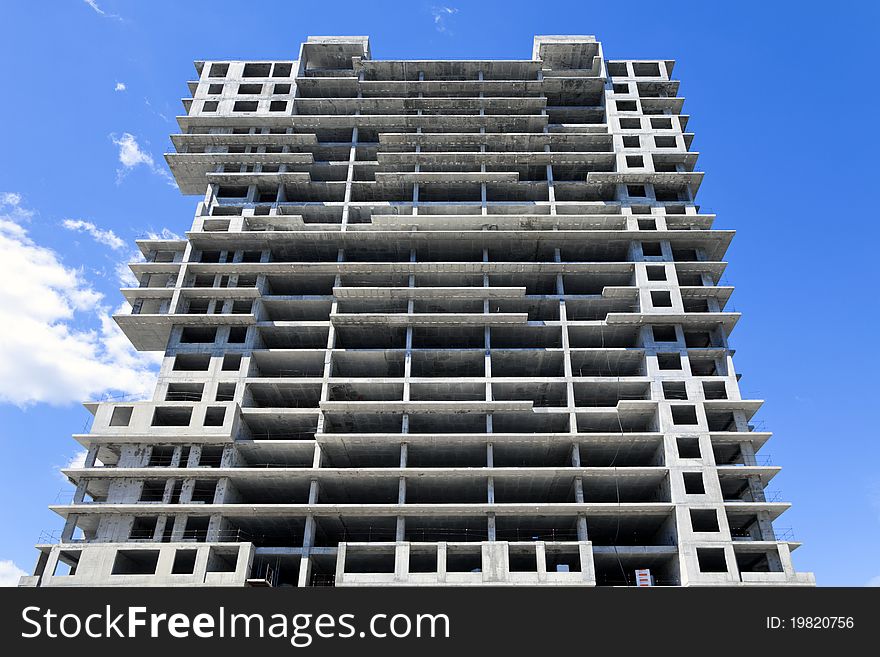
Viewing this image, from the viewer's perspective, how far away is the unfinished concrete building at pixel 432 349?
45375 mm

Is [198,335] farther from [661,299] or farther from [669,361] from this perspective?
[669,361]

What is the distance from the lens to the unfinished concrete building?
45.4m

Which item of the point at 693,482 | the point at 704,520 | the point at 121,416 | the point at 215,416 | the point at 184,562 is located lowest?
the point at 184,562

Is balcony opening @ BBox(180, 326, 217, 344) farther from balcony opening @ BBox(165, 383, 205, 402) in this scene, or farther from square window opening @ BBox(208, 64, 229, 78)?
square window opening @ BBox(208, 64, 229, 78)

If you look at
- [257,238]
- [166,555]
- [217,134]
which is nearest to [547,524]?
[166,555]

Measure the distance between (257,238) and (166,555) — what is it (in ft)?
87.5

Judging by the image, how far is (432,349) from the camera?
5438 centimetres

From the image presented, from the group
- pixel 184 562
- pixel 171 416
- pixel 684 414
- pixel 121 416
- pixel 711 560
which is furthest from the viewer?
pixel 171 416

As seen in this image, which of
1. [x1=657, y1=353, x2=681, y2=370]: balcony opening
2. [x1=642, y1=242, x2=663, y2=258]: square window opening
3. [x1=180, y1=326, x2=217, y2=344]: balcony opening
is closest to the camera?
[x1=657, y1=353, x2=681, y2=370]: balcony opening

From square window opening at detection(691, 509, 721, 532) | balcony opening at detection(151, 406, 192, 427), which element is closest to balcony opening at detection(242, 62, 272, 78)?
balcony opening at detection(151, 406, 192, 427)

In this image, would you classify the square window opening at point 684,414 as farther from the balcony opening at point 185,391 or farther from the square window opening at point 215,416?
the balcony opening at point 185,391

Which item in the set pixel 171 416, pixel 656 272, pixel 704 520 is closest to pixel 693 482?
pixel 704 520
